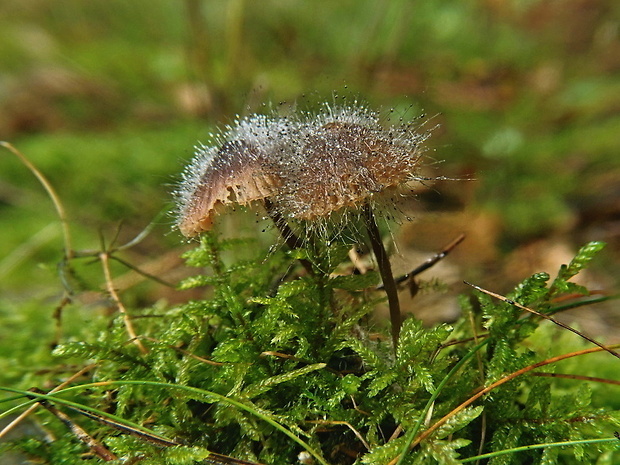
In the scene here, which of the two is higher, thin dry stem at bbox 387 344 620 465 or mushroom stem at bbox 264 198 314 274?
mushroom stem at bbox 264 198 314 274

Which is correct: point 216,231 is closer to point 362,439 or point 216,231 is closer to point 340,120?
point 340,120

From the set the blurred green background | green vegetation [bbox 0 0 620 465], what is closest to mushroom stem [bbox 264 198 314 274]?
green vegetation [bbox 0 0 620 465]

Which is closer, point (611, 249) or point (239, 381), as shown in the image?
point (239, 381)

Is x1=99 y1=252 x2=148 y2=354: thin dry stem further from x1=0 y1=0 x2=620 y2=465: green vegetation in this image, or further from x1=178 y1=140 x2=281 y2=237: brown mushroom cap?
x1=178 y1=140 x2=281 y2=237: brown mushroom cap

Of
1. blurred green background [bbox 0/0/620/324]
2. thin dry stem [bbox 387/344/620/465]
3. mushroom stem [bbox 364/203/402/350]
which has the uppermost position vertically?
blurred green background [bbox 0/0/620/324]

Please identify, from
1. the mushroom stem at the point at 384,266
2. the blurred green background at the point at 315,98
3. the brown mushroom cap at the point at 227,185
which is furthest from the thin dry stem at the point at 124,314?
the mushroom stem at the point at 384,266

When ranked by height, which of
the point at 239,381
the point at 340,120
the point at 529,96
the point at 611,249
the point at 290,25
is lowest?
the point at 239,381

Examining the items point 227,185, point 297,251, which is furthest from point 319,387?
point 227,185

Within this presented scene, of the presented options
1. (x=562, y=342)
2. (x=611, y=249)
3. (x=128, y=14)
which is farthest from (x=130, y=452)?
(x=128, y=14)
